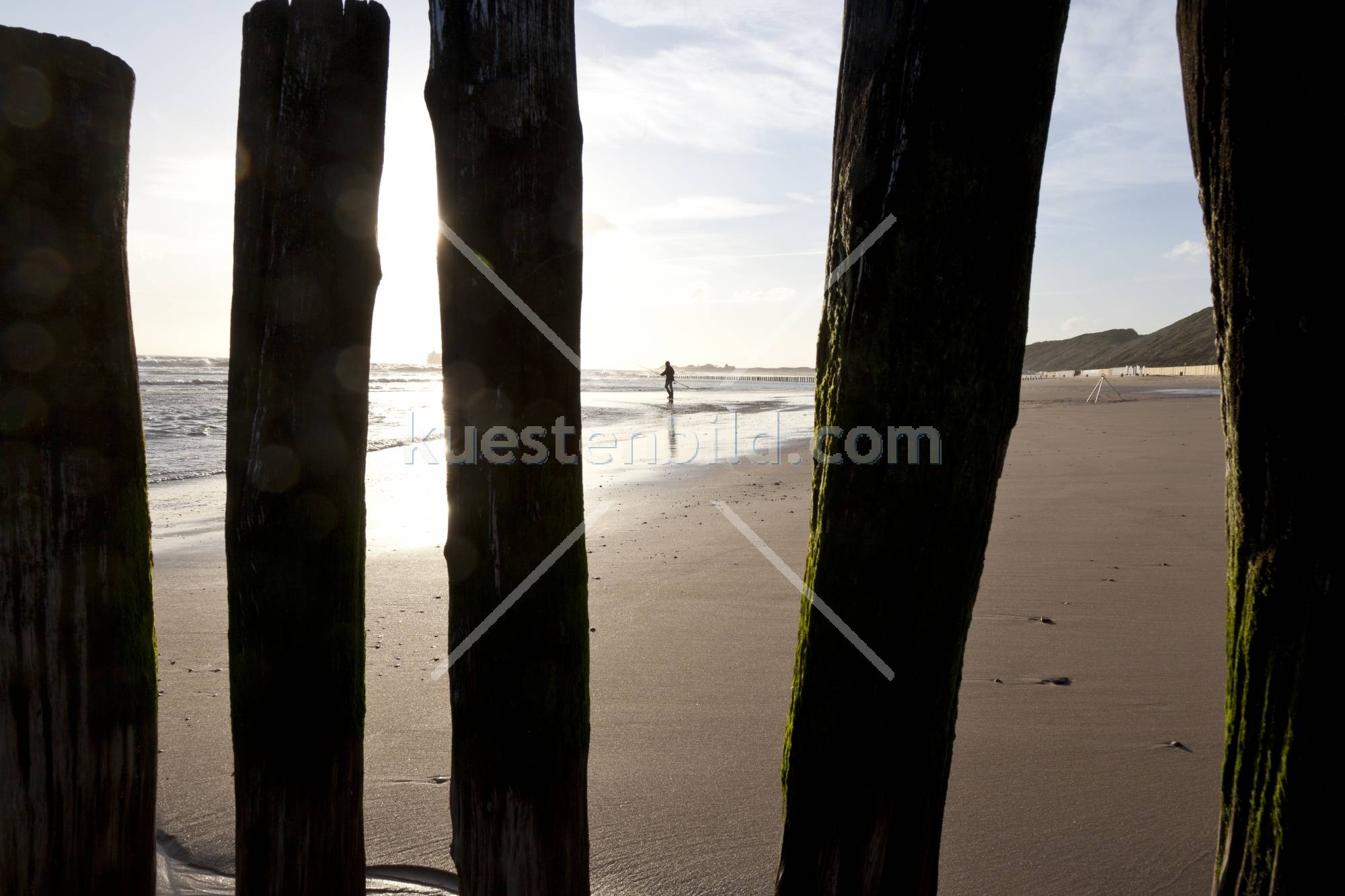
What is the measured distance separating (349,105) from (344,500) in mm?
815

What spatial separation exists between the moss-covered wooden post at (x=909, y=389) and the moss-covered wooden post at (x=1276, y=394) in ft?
0.85

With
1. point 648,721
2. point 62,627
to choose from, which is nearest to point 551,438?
point 62,627

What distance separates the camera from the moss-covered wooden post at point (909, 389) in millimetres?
1331

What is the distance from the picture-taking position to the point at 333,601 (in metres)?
1.90

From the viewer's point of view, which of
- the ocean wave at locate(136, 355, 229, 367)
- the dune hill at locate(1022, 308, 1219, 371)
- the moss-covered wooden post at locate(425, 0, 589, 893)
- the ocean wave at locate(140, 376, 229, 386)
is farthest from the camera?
the dune hill at locate(1022, 308, 1219, 371)

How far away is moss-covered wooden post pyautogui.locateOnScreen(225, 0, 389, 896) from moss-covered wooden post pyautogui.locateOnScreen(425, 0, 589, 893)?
27cm

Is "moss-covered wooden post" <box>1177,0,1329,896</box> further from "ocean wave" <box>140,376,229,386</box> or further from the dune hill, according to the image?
the dune hill

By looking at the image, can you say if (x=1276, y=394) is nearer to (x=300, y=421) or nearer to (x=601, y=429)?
(x=300, y=421)

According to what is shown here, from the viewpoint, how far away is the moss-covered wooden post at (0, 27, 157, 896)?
175cm

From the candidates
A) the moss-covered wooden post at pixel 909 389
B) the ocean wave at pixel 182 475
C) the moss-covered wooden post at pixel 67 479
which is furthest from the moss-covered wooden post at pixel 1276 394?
the ocean wave at pixel 182 475

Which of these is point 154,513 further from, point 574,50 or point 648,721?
point 574,50

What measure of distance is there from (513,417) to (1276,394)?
1.19 metres

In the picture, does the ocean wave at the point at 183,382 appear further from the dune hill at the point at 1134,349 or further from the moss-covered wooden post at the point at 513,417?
the dune hill at the point at 1134,349

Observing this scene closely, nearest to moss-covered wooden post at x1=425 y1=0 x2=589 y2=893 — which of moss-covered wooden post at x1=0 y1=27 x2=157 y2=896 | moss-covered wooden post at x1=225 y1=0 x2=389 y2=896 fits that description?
moss-covered wooden post at x1=225 y1=0 x2=389 y2=896
